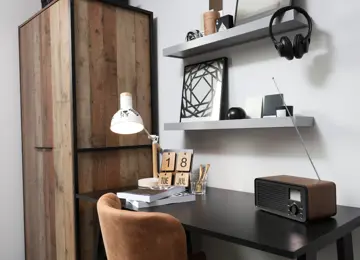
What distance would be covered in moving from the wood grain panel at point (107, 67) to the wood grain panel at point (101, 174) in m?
0.07

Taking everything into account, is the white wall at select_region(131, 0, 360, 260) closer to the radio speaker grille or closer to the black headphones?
the black headphones

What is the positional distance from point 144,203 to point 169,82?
953 millimetres

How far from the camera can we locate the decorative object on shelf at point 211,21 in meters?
1.69

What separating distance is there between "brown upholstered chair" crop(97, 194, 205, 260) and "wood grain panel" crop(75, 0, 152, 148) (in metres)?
0.91

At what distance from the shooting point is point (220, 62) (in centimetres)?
179

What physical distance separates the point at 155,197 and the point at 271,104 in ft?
2.26

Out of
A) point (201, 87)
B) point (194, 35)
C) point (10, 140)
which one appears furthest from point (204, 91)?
point (10, 140)

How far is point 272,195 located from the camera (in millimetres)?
1259

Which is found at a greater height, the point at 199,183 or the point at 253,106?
the point at 253,106

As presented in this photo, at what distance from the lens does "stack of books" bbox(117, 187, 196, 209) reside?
1.45 meters

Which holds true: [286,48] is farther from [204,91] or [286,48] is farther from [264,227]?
[264,227]

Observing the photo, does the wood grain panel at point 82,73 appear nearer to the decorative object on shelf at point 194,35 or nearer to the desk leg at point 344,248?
the decorative object on shelf at point 194,35

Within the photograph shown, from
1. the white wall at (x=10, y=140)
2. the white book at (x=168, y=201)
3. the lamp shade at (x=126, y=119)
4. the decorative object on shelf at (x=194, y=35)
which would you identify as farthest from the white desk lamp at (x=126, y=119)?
the white wall at (x=10, y=140)

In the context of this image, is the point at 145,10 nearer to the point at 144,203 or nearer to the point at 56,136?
the point at 56,136
